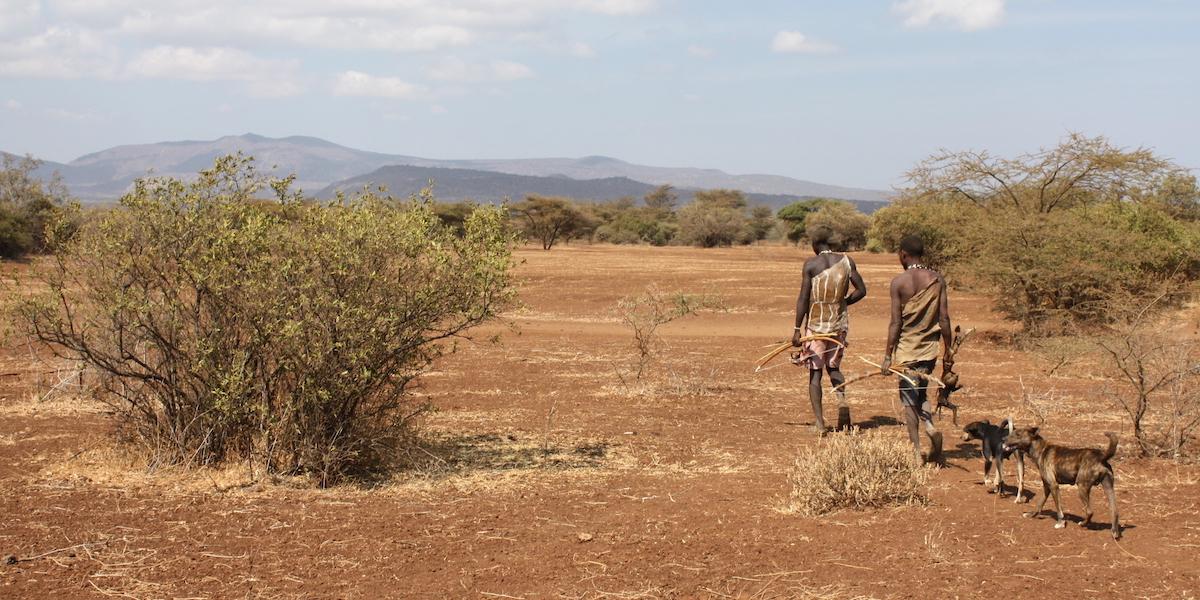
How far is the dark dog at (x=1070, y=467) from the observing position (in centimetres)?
586

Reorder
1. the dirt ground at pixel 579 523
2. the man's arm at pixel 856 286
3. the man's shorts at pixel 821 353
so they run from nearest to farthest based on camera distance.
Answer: the dirt ground at pixel 579 523
the man's arm at pixel 856 286
the man's shorts at pixel 821 353

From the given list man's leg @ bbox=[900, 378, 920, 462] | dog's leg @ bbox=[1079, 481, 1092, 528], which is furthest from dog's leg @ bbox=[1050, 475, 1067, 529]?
man's leg @ bbox=[900, 378, 920, 462]

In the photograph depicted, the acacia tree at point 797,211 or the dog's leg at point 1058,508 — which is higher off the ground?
the acacia tree at point 797,211

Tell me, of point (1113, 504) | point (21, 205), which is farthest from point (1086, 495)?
point (21, 205)

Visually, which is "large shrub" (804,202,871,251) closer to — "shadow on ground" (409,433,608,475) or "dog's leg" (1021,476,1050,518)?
"shadow on ground" (409,433,608,475)

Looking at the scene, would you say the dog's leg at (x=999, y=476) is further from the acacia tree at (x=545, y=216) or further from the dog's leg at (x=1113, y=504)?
the acacia tree at (x=545, y=216)

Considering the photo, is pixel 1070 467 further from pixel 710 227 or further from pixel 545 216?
pixel 710 227

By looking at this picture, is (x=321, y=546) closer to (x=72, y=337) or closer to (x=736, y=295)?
(x=72, y=337)

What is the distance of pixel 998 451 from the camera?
265 inches

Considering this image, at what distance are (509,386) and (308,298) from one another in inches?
245

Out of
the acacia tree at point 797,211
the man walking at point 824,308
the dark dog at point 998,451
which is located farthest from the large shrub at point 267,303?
the acacia tree at point 797,211

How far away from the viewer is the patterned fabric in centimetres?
883

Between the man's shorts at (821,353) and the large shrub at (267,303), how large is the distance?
289 cm

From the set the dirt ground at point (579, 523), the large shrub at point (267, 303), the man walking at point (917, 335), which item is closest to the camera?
the dirt ground at point (579, 523)
